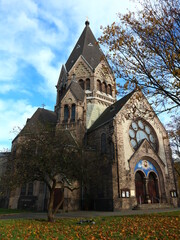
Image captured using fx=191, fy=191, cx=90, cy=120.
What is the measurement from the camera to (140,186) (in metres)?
21.9

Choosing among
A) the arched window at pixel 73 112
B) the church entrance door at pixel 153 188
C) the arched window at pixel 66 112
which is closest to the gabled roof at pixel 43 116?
the arched window at pixel 66 112

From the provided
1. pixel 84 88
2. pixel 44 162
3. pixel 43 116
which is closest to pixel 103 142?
pixel 43 116

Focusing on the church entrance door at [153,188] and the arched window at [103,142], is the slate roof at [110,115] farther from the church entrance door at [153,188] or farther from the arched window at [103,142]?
the church entrance door at [153,188]

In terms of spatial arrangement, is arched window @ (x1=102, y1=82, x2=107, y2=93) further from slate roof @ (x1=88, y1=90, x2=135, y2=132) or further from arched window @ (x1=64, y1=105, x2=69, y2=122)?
arched window @ (x1=64, y1=105, x2=69, y2=122)

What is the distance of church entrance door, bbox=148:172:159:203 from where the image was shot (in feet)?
73.4

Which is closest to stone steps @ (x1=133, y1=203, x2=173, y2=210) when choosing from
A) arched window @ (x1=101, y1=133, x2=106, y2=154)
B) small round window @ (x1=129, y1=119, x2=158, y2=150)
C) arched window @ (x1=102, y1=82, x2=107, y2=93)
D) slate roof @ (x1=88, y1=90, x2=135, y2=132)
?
small round window @ (x1=129, y1=119, x2=158, y2=150)

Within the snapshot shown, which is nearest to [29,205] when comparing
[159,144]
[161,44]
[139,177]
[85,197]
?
[85,197]

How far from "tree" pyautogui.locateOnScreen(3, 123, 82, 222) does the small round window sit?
1068cm

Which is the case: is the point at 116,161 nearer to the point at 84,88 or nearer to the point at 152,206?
the point at 152,206

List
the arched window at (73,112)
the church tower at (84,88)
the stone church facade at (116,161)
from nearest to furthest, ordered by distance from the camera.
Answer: the stone church facade at (116,161), the arched window at (73,112), the church tower at (84,88)

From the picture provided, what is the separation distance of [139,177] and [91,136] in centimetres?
801

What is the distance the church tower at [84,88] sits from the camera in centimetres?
2712

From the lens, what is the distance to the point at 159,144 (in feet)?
83.7

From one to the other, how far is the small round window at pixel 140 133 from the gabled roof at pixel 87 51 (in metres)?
14.9
